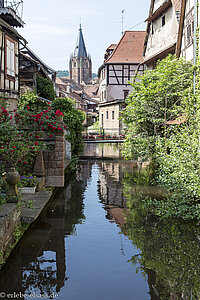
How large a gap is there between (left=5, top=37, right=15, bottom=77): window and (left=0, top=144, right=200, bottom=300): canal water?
8.75 metres

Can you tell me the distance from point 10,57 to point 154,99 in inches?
294

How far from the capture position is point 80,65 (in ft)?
410

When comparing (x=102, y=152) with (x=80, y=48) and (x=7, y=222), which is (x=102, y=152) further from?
(x=80, y=48)

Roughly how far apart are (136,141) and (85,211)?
6769mm

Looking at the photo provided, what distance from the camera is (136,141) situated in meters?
16.1

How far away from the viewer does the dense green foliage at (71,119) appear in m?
15.9

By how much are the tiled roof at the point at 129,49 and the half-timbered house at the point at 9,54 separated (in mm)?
26245

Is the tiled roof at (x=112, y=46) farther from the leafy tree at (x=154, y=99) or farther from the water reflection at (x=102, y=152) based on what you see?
the leafy tree at (x=154, y=99)

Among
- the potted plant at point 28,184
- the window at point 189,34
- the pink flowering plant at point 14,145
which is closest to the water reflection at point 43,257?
the potted plant at point 28,184

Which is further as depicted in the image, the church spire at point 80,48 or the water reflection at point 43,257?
the church spire at point 80,48

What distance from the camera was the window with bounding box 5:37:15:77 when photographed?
16.7 meters

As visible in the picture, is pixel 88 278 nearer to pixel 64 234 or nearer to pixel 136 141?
pixel 64 234

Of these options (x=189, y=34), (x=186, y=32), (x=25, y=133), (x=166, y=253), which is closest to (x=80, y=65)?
(x=186, y=32)

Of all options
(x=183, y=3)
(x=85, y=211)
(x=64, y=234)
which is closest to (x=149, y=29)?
(x=183, y=3)
